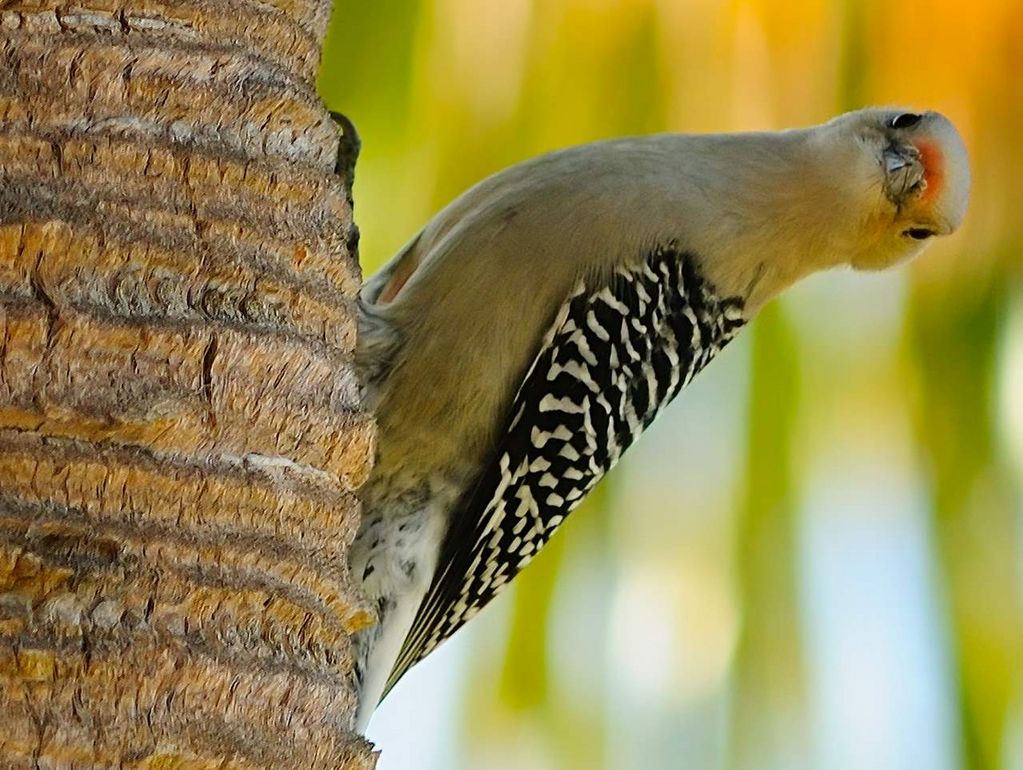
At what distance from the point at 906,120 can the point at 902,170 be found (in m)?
0.11

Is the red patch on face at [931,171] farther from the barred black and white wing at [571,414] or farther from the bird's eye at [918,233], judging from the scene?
the barred black and white wing at [571,414]

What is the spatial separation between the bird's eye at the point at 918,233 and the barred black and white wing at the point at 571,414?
0.41m

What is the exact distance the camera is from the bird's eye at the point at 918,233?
285 centimetres

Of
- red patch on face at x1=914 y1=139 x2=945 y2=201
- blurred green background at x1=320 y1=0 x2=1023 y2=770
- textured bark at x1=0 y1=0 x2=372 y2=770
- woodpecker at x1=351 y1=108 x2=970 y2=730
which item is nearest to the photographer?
→ textured bark at x1=0 y1=0 x2=372 y2=770

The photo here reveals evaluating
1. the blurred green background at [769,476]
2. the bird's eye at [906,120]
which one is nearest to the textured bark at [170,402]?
the bird's eye at [906,120]

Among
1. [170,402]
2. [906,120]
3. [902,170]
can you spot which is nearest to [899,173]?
[902,170]

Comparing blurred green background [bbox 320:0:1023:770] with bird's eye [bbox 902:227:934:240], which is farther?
blurred green background [bbox 320:0:1023:770]

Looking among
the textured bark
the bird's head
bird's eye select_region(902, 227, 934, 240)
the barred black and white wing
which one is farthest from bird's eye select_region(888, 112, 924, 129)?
the textured bark

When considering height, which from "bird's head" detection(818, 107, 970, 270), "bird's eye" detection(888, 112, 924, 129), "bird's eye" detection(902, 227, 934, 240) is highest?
"bird's eye" detection(888, 112, 924, 129)

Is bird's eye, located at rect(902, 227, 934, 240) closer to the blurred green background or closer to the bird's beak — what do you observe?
the bird's beak

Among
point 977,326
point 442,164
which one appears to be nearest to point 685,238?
point 442,164

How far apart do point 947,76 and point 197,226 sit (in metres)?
2.55

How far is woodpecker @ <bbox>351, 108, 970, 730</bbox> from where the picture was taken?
2.34m

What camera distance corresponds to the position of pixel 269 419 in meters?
1.47
